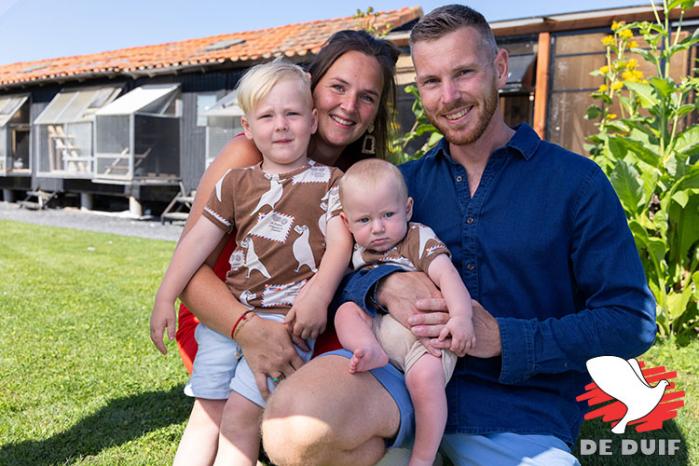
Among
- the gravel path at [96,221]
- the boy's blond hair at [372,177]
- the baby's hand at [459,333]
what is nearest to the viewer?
the baby's hand at [459,333]

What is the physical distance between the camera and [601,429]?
134 inches

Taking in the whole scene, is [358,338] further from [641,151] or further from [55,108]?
[55,108]

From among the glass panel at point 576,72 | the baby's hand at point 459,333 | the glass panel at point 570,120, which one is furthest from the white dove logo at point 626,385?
the glass panel at point 576,72

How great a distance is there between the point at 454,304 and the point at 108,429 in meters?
2.20

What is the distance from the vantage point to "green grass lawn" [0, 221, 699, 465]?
314 cm

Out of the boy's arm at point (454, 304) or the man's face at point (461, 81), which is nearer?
the boy's arm at point (454, 304)

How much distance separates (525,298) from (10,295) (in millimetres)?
5772

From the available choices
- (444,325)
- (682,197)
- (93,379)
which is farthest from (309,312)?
(682,197)

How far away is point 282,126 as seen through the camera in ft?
7.68

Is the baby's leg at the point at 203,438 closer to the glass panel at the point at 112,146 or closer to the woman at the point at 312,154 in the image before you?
the woman at the point at 312,154

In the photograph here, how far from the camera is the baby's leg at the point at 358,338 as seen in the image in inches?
72.3

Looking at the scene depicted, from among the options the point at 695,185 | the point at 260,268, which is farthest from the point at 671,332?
the point at 260,268

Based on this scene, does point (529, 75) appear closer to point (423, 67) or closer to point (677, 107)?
point (677, 107)

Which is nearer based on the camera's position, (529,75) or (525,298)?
(525,298)
